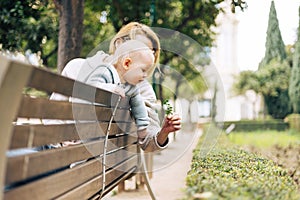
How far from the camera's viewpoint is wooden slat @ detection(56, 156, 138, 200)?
8.80 feet

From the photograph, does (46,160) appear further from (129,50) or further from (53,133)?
(129,50)

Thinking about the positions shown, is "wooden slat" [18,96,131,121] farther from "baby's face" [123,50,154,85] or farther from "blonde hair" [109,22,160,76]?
"blonde hair" [109,22,160,76]

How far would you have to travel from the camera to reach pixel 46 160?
2.15 metres

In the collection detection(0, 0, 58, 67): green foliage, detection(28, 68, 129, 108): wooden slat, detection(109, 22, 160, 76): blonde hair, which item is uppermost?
detection(0, 0, 58, 67): green foliage

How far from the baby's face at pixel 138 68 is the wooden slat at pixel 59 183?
582 mm

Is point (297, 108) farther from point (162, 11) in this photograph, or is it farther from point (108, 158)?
point (108, 158)

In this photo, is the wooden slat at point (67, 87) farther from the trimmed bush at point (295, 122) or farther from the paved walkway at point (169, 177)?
A: the trimmed bush at point (295, 122)

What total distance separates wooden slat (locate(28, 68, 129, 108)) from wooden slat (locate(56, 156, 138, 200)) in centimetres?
48

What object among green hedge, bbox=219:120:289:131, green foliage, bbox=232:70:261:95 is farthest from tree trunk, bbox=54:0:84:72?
green foliage, bbox=232:70:261:95

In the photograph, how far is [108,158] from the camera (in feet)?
12.2

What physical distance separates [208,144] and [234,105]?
35.2 m

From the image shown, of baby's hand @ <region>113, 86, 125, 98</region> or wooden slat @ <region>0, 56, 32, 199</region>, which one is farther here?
baby's hand @ <region>113, 86, 125, 98</region>

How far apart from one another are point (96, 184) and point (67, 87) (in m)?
1.03

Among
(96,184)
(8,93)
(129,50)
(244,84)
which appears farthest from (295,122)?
(8,93)
